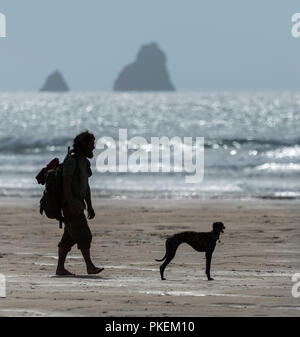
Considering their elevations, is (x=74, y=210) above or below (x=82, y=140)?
below

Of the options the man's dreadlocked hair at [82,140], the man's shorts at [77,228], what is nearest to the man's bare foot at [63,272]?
the man's shorts at [77,228]

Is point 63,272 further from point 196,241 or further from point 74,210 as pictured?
point 196,241

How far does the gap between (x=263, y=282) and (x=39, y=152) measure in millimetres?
38911

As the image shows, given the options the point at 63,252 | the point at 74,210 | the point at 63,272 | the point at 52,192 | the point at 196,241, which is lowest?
the point at 63,272

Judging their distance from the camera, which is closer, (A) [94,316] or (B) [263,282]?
(A) [94,316]

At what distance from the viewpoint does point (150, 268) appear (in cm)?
1157

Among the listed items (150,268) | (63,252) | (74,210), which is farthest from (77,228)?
(150,268)

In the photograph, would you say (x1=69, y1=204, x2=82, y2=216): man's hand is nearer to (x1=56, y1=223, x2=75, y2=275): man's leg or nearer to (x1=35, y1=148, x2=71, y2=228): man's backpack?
(x1=35, y1=148, x2=71, y2=228): man's backpack

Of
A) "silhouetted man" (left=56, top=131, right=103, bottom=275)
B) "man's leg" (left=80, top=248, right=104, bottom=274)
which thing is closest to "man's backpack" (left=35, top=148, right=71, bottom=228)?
"silhouetted man" (left=56, top=131, right=103, bottom=275)

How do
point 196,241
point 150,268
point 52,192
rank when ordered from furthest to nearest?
1. point 150,268
2. point 52,192
3. point 196,241

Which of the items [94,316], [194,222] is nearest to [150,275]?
[94,316]

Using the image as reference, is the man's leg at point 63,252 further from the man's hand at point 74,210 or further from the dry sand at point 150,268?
the man's hand at point 74,210

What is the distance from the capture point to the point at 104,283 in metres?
10.2

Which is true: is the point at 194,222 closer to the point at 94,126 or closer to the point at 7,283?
the point at 7,283
